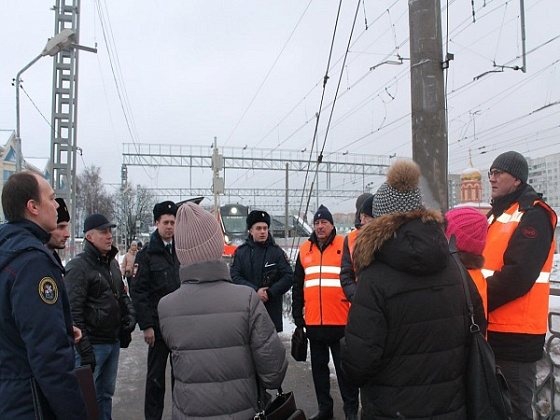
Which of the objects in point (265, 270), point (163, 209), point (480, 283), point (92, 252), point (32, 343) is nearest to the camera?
point (32, 343)

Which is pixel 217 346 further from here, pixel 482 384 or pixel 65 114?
pixel 65 114

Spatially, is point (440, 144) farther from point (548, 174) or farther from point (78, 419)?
point (548, 174)

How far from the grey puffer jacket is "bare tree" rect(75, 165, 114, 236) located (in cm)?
5150

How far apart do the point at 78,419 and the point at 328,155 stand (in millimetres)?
34702

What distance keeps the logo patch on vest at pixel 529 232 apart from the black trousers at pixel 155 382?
3.04 metres

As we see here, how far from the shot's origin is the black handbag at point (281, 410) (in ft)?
7.44

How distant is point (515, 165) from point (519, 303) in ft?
3.06

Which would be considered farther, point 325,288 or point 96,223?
point 325,288

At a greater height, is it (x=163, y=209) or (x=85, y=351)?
(x=163, y=209)

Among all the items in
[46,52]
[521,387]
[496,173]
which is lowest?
[521,387]

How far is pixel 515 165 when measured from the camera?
2971 mm

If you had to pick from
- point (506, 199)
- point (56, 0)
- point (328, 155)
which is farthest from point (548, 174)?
point (506, 199)

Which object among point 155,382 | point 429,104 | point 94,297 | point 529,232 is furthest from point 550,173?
point 94,297

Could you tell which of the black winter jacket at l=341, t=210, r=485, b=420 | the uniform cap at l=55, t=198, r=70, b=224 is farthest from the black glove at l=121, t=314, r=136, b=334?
the black winter jacket at l=341, t=210, r=485, b=420
